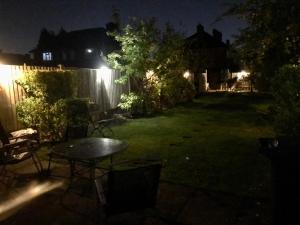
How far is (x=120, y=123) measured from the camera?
12227 millimetres

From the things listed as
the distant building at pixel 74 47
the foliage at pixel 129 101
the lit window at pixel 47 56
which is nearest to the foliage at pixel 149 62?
the foliage at pixel 129 101

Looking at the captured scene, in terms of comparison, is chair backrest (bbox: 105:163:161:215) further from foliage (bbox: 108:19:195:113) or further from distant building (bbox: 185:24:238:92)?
distant building (bbox: 185:24:238:92)

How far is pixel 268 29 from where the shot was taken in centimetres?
569

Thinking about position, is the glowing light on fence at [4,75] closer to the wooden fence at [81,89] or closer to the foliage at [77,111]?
the wooden fence at [81,89]

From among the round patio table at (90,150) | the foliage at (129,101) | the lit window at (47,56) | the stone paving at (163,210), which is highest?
the lit window at (47,56)

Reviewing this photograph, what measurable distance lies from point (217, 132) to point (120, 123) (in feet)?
13.1

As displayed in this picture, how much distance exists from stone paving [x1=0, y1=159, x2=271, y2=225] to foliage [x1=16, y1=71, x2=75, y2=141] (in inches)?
134

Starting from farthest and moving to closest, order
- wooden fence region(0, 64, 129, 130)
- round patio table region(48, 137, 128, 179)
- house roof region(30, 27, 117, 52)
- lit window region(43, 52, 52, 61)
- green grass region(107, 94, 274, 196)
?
1. lit window region(43, 52, 52, 61)
2. house roof region(30, 27, 117, 52)
3. wooden fence region(0, 64, 129, 130)
4. green grass region(107, 94, 274, 196)
5. round patio table region(48, 137, 128, 179)

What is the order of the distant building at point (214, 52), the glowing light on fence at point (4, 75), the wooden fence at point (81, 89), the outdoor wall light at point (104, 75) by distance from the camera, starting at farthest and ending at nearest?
the distant building at point (214, 52) < the outdoor wall light at point (104, 75) < the wooden fence at point (81, 89) < the glowing light on fence at point (4, 75)

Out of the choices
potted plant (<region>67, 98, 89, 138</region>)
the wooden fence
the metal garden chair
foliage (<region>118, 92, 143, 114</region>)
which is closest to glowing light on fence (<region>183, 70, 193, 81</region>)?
foliage (<region>118, 92, 143, 114</region>)

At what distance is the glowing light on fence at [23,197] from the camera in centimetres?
463

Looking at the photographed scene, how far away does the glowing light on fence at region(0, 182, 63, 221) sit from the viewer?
4.63 meters

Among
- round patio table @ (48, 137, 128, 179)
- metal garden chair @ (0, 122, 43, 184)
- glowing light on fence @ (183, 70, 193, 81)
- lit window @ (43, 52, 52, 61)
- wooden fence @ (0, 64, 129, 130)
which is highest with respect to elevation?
lit window @ (43, 52, 52, 61)

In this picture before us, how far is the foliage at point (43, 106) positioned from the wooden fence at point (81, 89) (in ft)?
0.71
